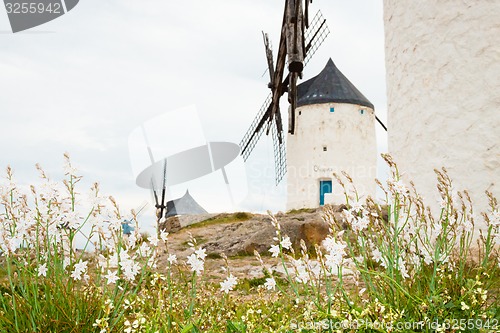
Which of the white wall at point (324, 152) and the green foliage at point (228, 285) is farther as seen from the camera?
the white wall at point (324, 152)

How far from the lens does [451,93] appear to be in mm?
6000

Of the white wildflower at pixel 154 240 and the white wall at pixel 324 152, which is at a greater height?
the white wildflower at pixel 154 240

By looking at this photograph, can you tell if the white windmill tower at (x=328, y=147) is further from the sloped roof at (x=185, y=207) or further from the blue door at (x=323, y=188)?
the sloped roof at (x=185, y=207)

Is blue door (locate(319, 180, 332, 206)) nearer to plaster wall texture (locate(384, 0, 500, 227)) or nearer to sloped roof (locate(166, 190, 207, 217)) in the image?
plaster wall texture (locate(384, 0, 500, 227))

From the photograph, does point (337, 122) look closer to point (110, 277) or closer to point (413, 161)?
point (413, 161)

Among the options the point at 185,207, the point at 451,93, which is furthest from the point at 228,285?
the point at 185,207

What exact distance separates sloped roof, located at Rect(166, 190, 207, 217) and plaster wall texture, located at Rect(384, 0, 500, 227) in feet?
100

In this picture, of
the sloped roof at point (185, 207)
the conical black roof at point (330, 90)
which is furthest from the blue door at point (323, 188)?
the sloped roof at point (185, 207)

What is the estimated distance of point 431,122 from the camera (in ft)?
20.4

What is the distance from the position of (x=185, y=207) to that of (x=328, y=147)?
19.5m

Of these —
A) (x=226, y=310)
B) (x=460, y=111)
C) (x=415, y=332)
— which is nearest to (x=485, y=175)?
(x=460, y=111)

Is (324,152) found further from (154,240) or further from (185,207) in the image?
(185,207)

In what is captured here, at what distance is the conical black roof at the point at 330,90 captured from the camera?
66.6 feet

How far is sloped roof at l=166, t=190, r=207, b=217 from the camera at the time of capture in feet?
120
